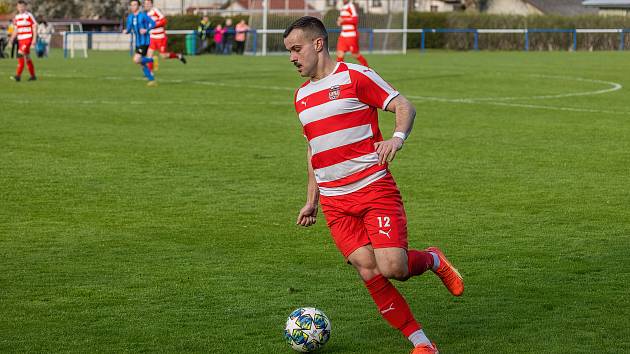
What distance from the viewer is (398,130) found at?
20.0 ft

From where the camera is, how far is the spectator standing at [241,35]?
54.7 m

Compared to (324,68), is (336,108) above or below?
below

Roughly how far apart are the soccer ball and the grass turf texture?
143 mm

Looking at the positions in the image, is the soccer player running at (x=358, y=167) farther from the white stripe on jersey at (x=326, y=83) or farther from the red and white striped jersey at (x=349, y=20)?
the red and white striped jersey at (x=349, y=20)

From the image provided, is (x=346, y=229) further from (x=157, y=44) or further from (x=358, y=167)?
(x=157, y=44)

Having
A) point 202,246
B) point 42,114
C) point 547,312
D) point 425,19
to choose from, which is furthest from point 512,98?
point 425,19

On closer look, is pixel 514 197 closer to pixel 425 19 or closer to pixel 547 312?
A: pixel 547 312

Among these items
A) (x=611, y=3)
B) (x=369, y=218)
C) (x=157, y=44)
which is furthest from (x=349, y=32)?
(x=611, y=3)

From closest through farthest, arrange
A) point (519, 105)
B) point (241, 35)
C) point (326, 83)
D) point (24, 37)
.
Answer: point (326, 83) < point (519, 105) < point (24, 37) < point (241, 35)

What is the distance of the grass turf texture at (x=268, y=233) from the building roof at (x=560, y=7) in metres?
75.5

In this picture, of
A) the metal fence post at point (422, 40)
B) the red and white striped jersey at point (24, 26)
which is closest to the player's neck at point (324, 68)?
the red and white striped jersey at point (24, 26)

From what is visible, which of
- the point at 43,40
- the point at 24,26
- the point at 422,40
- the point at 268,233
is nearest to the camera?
the point at 268,233

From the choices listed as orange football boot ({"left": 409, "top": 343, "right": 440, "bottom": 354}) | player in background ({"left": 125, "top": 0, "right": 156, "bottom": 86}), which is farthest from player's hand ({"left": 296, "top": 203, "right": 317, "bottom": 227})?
player in background ({"left": 125, "top": 0, "right": 156, "bottom": 86})

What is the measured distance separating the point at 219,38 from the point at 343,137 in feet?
165
